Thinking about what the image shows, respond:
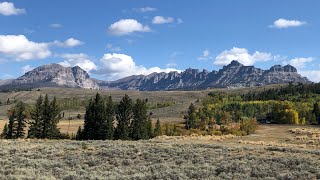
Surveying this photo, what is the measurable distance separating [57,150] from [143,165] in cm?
1477

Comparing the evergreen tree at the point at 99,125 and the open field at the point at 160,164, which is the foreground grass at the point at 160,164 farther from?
the evergreen tree at the point at 99,125

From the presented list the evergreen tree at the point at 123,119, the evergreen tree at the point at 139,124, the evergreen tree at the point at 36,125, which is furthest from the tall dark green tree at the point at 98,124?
the evergreen tree at the point at 36,125

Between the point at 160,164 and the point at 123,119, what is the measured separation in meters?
66.5

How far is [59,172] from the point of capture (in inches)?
1261

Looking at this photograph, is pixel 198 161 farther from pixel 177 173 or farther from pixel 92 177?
Answer: pixel 92 177

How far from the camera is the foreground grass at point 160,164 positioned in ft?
94.9

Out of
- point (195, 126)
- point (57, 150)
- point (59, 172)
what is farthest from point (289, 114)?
point (59, 172)

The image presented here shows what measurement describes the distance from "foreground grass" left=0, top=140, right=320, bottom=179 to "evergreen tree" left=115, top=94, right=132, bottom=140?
5200 centimetres

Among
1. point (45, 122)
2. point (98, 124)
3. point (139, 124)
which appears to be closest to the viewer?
point (98, 124)

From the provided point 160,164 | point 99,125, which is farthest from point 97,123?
point 160,164

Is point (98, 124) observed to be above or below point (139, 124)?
above

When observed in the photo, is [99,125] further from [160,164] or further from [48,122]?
[160,164]

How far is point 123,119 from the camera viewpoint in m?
100

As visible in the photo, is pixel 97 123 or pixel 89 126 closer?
pixel 97 123
